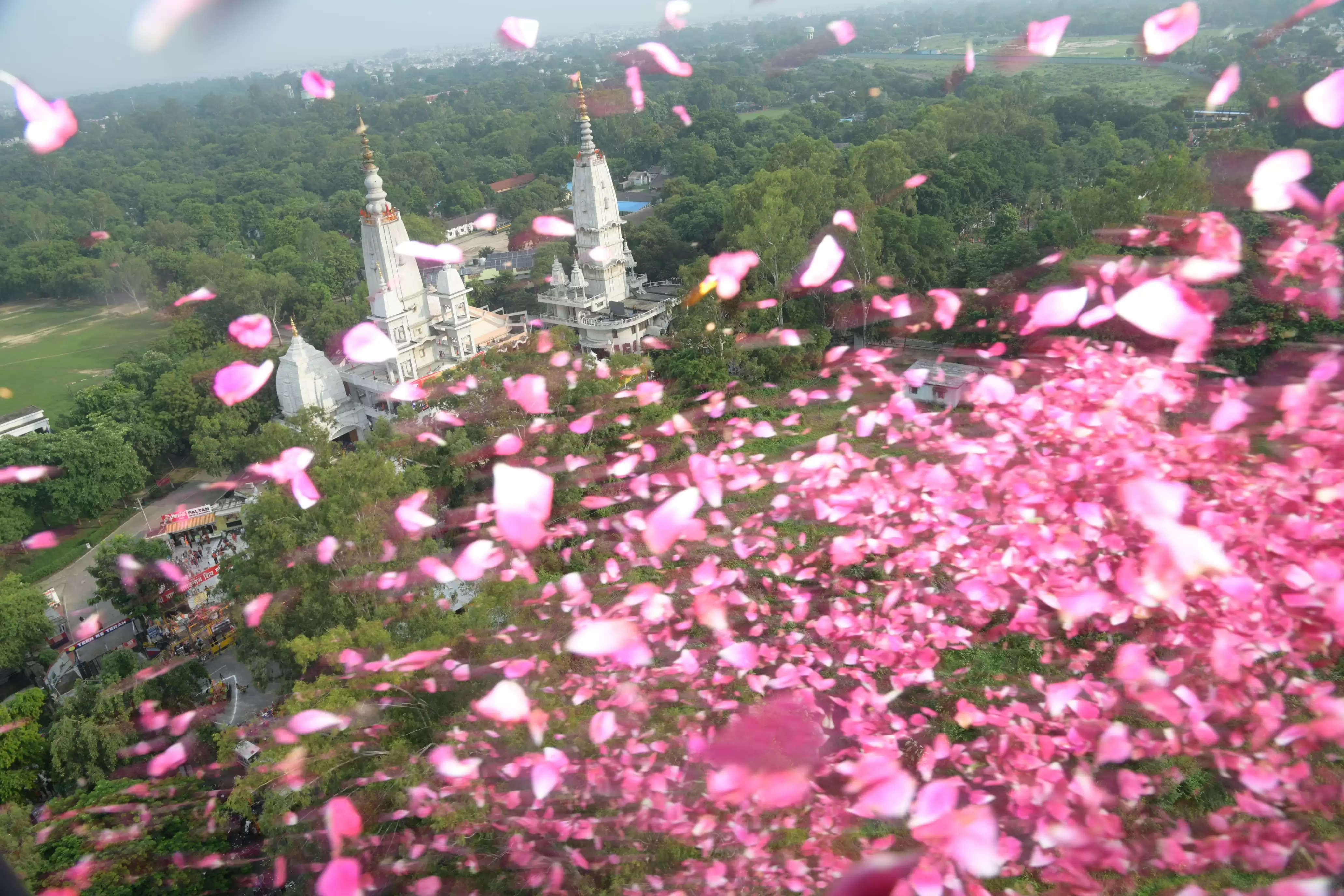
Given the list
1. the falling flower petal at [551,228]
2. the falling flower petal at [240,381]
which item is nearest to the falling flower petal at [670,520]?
the falling flower petal at [240,381]

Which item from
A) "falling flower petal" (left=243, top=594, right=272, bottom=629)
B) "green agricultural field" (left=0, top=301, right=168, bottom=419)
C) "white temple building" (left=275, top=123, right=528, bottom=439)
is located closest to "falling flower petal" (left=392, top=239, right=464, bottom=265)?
"white temple building" (left=275, top=123, right=528, bottom=439)

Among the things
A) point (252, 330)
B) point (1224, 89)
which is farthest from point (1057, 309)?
point (1224, 89)

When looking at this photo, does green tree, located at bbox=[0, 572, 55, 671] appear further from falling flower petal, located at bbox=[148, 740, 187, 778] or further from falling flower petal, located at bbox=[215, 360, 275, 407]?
falling flower petal, located at bbox=[215, 360, 275, 407]

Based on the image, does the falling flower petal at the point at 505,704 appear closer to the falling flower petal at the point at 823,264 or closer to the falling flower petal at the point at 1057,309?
the falling flower petal at the point at 823,264

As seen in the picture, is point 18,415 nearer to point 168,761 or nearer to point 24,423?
point 24,423

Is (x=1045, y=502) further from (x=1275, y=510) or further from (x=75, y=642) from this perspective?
(x=75, y=642)

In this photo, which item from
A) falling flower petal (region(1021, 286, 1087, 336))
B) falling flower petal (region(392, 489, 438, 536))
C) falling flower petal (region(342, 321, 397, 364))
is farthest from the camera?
falling flower petal (region(342, 321, 397, 364))

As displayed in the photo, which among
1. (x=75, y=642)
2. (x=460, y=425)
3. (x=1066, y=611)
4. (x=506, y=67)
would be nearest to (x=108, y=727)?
(x=75, y=642)
